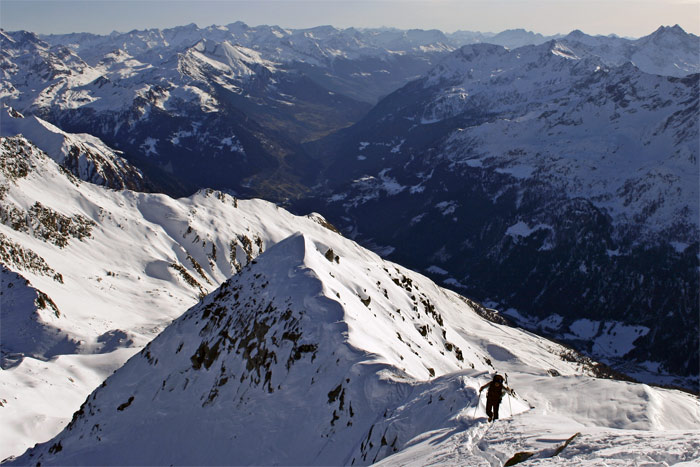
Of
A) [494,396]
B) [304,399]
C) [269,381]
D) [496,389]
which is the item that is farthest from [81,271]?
[496,389]

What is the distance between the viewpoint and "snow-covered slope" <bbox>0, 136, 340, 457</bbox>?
8406 cm

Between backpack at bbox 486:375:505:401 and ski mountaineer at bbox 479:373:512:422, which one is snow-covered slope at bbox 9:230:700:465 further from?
backpack at bbox 486:375:505:401

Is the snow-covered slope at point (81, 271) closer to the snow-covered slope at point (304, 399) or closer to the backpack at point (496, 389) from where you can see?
the snow-covered slope at point (304, 399)

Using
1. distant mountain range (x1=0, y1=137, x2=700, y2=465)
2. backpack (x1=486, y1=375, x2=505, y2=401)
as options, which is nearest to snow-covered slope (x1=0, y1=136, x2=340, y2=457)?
distant mountain range (x1=0, y1=137, x2=700, y2=465)

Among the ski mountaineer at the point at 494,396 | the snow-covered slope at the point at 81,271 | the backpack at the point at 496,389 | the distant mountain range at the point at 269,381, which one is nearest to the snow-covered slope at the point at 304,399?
the distant mountain range at the point at 269,381

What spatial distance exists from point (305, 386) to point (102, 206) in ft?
459

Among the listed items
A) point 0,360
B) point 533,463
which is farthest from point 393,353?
point 0,360

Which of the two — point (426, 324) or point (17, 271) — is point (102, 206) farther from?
point (426, 324)

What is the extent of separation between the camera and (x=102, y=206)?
538 feet

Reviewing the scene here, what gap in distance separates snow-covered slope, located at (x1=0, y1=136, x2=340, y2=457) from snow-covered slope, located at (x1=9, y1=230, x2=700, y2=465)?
24.5 m

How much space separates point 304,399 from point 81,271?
103187 millimetres

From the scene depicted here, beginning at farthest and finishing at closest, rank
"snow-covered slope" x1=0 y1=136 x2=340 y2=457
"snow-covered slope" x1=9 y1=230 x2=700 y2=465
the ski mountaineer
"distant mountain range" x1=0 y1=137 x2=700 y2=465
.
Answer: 1. "snow-covered slope" x1=0 y1=136 x2=340 y2=457
2. "distant mountain range" x1=0 y1=137 x2=700 y2=465
3. the ski mountaineer
4. "snow-covered slope" x1=9 y1=230 x2=700 y2=465

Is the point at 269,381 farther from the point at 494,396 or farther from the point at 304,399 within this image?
the point at 494,396

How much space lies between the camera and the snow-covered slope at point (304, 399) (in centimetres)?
3288
